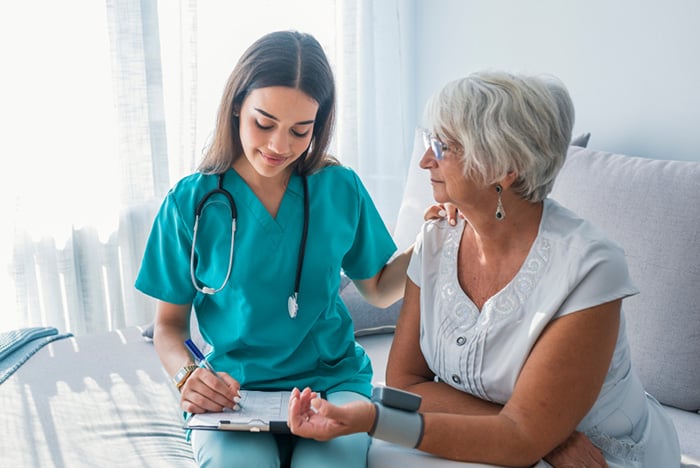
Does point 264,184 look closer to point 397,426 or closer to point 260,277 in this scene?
point 260,277

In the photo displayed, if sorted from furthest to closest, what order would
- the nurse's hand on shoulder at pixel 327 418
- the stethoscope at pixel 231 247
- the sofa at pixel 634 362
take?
the sofa at pixel 634 362, the stethoscope at pixel 231 247, the nurse's hand on shoulder at pixel 327 418

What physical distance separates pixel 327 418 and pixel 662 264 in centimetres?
88

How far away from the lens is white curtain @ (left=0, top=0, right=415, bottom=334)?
2332 millimetres

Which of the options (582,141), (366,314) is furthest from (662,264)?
(366,314)

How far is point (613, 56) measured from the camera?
2164 mm

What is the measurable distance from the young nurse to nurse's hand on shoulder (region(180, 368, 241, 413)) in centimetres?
7

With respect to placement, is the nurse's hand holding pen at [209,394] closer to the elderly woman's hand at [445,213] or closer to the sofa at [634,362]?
the sofa at [634,362]

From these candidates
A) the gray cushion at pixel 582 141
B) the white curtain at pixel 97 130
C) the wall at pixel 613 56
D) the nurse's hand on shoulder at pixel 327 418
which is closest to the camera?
the nurse's hand on shoulder at pixel 327 418

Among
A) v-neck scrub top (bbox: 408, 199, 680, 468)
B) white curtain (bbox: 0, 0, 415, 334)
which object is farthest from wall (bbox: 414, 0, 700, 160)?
v-neck scrub top (bbox: 408, 199, 680, 468)

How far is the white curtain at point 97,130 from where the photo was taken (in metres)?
2.33

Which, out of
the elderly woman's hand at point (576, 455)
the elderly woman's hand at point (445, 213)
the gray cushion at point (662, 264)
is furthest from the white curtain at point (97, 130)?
the elderly woman's hand at point (576, 455)

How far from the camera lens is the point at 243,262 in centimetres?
148

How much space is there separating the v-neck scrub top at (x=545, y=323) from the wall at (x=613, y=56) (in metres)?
0.83

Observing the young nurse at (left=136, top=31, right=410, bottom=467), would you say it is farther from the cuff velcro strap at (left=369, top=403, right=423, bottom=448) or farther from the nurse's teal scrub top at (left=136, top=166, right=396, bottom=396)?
the cuff velcro strap at (left=369, top=403, right=423, bottom=448)
